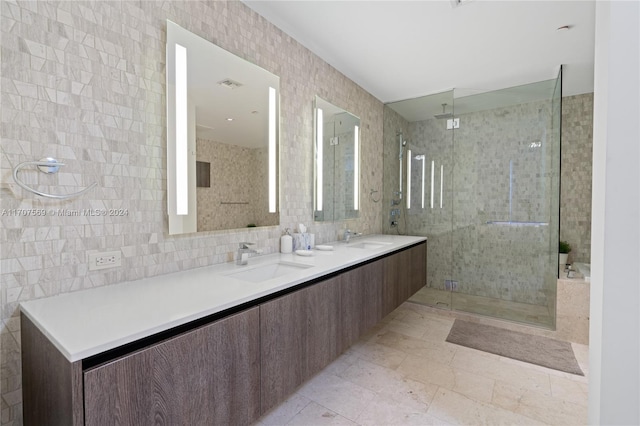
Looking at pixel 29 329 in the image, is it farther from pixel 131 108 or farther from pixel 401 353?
pixel 401 353

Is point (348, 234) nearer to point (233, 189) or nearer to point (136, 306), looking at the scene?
point (233, 189)

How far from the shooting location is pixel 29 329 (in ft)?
3.59

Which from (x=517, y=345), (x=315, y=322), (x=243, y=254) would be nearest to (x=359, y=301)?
(x=315, y=322)

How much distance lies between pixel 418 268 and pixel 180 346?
9.34 feet

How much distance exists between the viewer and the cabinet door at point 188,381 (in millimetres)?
870

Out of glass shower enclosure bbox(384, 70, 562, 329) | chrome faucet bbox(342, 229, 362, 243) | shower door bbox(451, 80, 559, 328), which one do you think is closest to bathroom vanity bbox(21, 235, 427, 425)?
chrome faucet bbox(342, 229, 362, 243)

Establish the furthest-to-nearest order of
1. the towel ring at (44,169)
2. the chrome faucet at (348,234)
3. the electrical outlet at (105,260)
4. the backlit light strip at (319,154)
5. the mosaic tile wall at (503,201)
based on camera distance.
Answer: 1. the mosaic tile wall at (503,201)
2. the chrome faucet at (348,234)
3. the backlit light strip at (319,154)
4. the electrical outlet at (105,260)
5. the towel ring at (44,169)

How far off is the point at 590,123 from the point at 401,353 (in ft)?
11.2

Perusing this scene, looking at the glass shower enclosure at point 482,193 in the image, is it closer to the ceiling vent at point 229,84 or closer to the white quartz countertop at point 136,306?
the ceiling vent at point 229,84

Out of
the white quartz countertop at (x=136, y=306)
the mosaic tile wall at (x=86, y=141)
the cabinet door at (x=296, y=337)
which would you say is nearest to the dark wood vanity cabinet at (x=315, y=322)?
the cabinet door at (x=296, y=337)

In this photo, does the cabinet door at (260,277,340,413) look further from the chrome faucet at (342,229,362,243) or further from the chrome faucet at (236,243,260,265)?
the chrome faucet at (342,229,362,243)

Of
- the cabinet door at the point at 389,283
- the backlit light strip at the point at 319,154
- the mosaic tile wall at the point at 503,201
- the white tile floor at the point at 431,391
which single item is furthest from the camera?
the mosaic tile wall at the point at 503,201

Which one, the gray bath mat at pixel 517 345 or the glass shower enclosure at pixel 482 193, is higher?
the glass shower enclosure at pixel 482 193

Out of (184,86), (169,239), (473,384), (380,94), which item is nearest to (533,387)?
(473,384)
